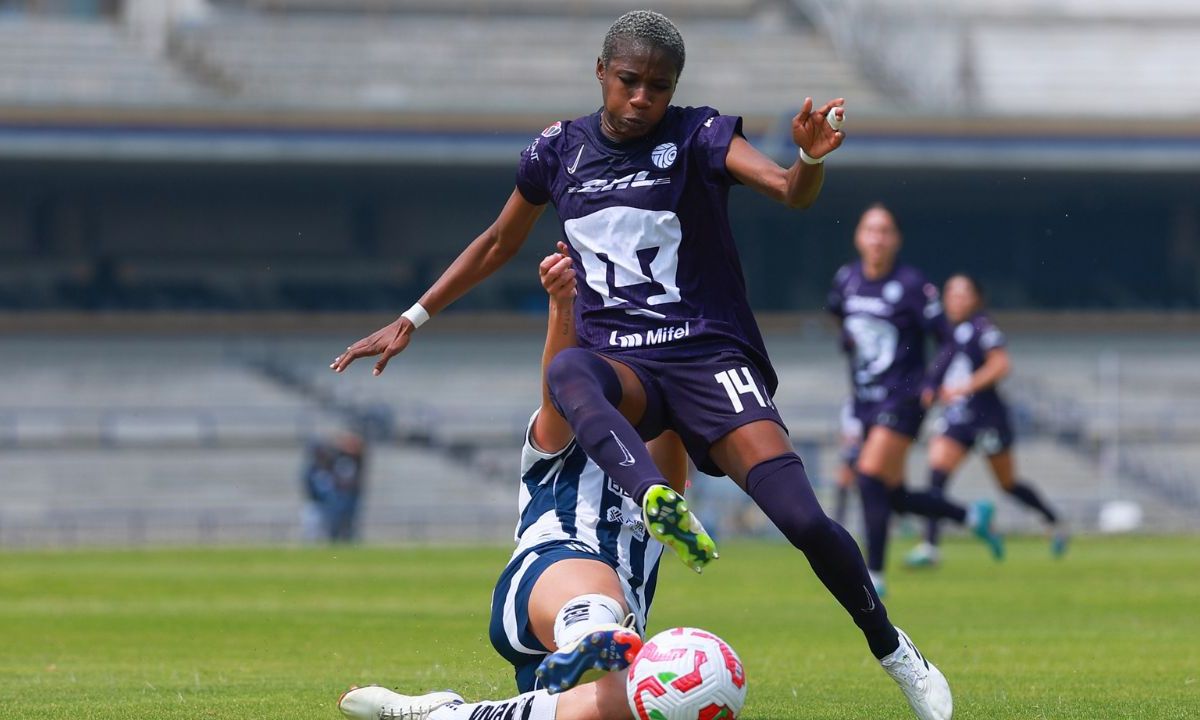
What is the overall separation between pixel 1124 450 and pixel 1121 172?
6.09 meters

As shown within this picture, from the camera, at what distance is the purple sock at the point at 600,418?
549 cm

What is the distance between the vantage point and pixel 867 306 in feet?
41.9

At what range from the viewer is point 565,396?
5801 millimetres

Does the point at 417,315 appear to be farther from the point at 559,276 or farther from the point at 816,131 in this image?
the point at 816,131

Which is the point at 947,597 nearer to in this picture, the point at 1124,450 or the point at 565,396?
the point at 565,396

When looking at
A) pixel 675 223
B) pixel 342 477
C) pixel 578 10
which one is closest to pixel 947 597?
pixel 675 223

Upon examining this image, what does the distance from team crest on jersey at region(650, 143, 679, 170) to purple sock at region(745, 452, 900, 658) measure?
103cm

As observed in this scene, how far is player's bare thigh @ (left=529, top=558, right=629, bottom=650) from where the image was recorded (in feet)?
18.0

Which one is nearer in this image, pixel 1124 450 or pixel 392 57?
pixel 1124 450

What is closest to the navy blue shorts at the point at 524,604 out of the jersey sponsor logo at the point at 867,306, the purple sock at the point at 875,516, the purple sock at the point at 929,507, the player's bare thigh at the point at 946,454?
the purple sock at the point at 875,516

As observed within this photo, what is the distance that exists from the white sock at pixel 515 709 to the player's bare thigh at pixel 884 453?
296 inches

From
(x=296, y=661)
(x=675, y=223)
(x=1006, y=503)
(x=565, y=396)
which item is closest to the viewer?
(x=565, y=396)

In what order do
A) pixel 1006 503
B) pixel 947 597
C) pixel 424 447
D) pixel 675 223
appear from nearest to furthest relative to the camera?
pixel 675 223 → pixel 947 597 → pixel 1006 503 → pixel 424 447

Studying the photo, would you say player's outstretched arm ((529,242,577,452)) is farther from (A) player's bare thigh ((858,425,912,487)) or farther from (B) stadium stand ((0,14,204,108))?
(B) stadium stand ((0,14,204,108))
